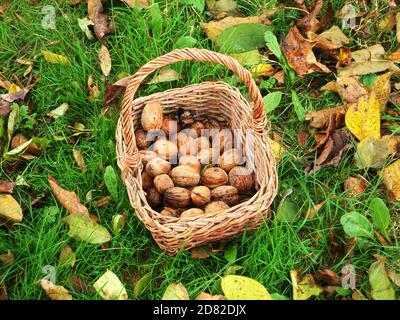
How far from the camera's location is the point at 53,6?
9.32 feet

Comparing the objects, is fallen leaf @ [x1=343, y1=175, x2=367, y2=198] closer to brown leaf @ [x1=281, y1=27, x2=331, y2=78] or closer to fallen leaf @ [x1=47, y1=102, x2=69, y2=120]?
brown leaf @ [x1=281, y1=27, x2=331, y2=78]

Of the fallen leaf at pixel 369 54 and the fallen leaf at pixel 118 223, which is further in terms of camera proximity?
the fallen leaf at pixel 369 54

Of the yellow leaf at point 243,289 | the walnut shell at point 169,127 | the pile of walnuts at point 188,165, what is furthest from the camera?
the walnut shell at point 169,127

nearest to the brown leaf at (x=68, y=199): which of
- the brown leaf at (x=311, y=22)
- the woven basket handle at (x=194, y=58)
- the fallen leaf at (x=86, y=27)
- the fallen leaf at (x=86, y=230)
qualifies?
the fallen leaf at (x=86, y=230)

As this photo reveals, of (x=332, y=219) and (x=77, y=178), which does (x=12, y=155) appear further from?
(x=332, y=219)

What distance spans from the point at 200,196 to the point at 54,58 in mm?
1018

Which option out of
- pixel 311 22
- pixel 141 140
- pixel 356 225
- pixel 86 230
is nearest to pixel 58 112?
pixel 141 140

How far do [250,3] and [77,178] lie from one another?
1.24 meters

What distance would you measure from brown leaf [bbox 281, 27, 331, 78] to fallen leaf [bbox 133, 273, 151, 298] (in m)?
1.17

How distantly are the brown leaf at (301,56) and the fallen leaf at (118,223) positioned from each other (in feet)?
3.46

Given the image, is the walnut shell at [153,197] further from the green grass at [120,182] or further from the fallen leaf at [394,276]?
the fallen leaf at [394,276]

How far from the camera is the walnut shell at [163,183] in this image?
7.21ft

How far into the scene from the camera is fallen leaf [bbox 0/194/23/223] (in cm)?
219

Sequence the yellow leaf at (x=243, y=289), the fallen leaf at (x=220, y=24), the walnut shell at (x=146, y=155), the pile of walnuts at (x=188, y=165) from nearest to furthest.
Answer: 1. the yellow leaf at (x=243, y=289)
2. the pile of walnuts at (x=188, y=165)
3. the walnut shell at (x=146, y=155)
4. the fallen leaf at (x=220, y=24)
